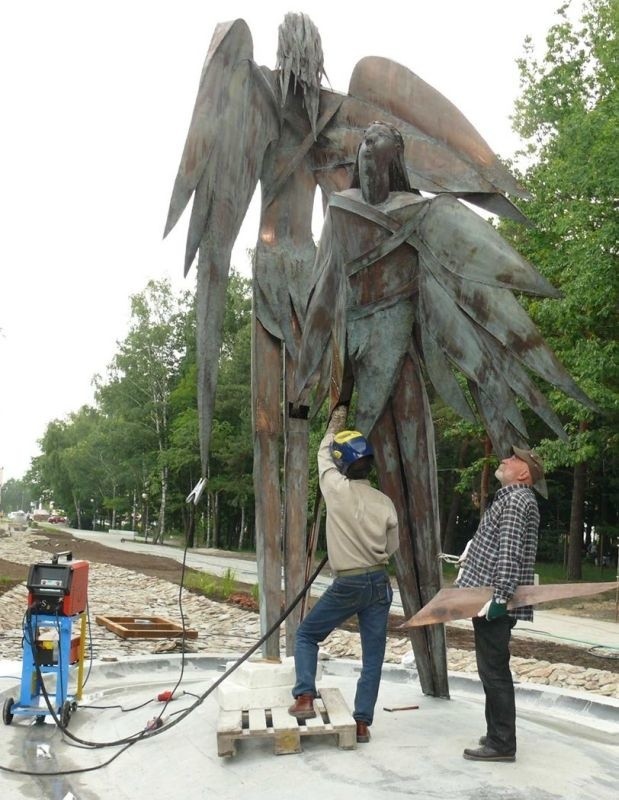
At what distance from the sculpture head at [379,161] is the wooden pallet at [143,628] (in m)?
7.11

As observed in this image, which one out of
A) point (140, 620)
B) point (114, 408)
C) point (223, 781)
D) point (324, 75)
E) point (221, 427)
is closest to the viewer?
point (223, 781)

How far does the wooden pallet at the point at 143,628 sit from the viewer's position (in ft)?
34.8

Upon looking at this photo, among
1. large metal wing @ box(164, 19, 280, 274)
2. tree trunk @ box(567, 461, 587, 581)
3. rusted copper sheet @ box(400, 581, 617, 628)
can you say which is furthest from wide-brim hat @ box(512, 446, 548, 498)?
tree trunk @ box(567, 461, 587, 581)

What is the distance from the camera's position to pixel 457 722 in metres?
5.14

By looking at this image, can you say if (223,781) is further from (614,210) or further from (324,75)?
(614,210)

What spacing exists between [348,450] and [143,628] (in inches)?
282

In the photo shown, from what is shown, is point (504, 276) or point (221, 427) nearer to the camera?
point (504, 276)

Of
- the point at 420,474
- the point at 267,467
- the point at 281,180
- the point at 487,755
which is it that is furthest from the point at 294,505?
the point at 281,180

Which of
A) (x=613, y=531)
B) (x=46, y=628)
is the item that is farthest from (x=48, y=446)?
(x=46, y=628)

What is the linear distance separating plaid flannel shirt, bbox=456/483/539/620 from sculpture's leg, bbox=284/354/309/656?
4.44ft

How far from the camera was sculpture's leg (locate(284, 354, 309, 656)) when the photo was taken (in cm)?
561

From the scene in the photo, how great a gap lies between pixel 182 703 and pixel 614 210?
12882mm

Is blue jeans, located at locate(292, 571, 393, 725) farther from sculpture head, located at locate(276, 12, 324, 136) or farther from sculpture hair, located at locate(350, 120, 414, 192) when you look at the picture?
sculpture head, located at locate(276, 12, 324, 136)

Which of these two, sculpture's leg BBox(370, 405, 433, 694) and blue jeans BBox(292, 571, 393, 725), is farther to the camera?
sculpture's leg BBox(370, 405, 433, 694)
